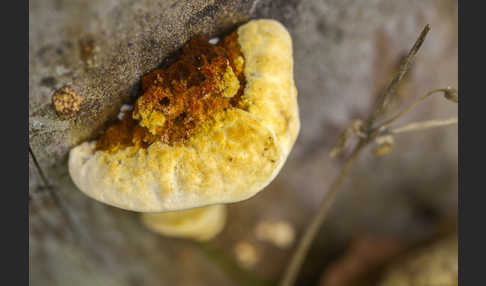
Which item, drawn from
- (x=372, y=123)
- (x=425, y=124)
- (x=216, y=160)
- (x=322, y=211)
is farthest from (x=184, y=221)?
(x=425, y=124)

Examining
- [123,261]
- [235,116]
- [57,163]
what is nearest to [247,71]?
[235,116]

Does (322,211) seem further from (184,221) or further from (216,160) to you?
(216,160)

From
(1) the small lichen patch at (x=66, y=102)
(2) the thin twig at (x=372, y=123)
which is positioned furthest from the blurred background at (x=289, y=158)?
(2) the thin twig at (x=372, y=123)

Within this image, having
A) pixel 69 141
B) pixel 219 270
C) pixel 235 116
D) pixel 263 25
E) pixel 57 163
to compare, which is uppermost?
pixel 263 25

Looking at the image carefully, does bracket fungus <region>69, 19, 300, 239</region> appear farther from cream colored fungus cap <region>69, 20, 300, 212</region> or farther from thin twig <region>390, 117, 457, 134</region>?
thin twig <region>390, 117, 457, 134</region>

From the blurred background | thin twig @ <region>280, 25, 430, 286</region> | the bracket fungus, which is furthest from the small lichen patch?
thin twig @ <region>280, 25, 430, 286</region>

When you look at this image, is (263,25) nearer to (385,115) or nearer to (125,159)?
(125,159)
